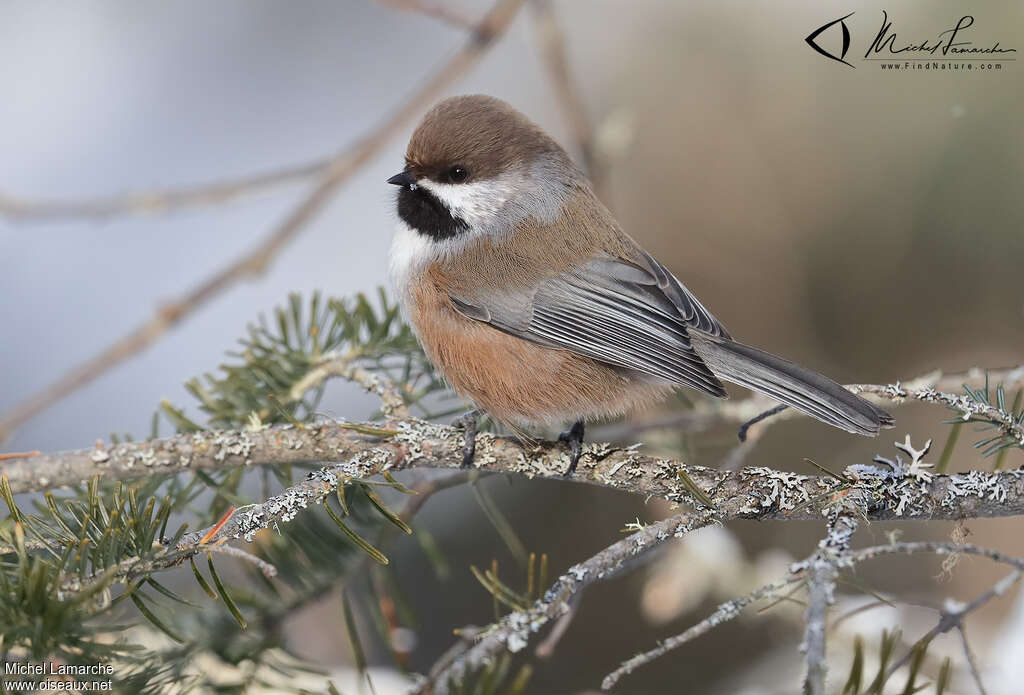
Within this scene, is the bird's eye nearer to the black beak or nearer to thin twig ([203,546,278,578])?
the black beak

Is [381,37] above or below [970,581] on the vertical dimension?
above

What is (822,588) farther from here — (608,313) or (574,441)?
(608,313)

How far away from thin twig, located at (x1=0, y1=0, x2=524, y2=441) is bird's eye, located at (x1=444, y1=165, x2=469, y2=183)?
156 mm

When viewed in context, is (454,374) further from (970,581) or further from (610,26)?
(610,26)

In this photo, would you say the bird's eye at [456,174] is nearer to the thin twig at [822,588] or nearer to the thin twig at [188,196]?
the thin twig at [188,196]

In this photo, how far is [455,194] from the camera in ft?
6.57

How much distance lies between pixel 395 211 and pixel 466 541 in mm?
920

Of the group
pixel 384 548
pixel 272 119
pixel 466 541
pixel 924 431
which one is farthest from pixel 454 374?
pixel 272 119

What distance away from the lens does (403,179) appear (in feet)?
6.50

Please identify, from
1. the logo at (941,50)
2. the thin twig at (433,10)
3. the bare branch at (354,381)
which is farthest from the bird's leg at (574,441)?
the logo at (941,50)

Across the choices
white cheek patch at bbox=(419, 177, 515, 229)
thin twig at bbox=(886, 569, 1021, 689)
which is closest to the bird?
white cheek patch at bbox=(419, 177, 515, 229)

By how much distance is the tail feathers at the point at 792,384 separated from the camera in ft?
4.57

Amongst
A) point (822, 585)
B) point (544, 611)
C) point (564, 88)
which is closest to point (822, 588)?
point (822, 585)

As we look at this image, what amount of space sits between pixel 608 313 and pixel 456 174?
0.49 meters
